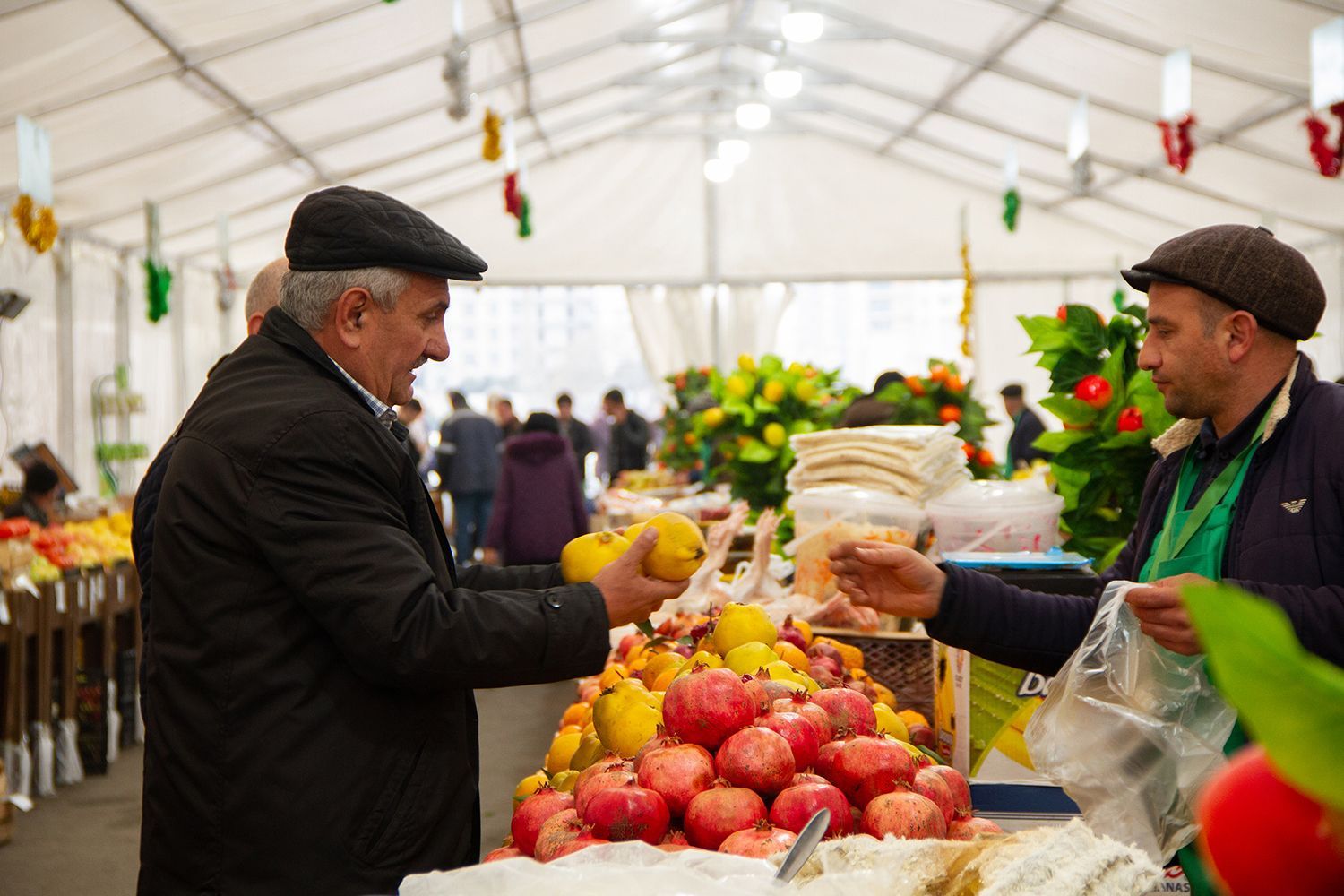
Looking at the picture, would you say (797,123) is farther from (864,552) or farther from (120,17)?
(864,552)

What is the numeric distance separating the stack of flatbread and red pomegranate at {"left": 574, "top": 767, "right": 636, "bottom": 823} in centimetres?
185

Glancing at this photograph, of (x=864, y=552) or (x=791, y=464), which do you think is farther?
(x=791, y=464)

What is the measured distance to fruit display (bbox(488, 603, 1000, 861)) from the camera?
4.98ft

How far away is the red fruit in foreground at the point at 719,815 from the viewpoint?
4.98ft

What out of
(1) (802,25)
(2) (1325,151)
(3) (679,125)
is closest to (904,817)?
(2) (1325,151)

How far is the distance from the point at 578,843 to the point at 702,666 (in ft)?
1.56

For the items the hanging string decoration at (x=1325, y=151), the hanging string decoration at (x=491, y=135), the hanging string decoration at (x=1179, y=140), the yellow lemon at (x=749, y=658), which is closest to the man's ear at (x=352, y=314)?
the yellow lemon at (x=749, y=658)

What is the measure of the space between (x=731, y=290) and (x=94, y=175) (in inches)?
337

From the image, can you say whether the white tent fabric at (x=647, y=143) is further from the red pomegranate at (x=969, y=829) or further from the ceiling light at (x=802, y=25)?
the red pomegranate at (x=969, y=829)

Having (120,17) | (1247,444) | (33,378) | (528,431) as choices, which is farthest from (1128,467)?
(33,378)

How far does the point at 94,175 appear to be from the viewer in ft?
30.3

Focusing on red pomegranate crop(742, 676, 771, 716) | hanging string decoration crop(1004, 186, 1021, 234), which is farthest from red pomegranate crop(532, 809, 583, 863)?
hanging string decoration crop(1004, 186, 1021, 234)

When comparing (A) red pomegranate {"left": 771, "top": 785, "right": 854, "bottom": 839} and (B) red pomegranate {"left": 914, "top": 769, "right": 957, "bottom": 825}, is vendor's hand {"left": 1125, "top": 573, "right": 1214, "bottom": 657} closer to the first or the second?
(B) red pomegranate {"left": 914, "top": 769, "right": 957, "bottom": 825}

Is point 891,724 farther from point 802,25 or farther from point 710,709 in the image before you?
point 802,25
